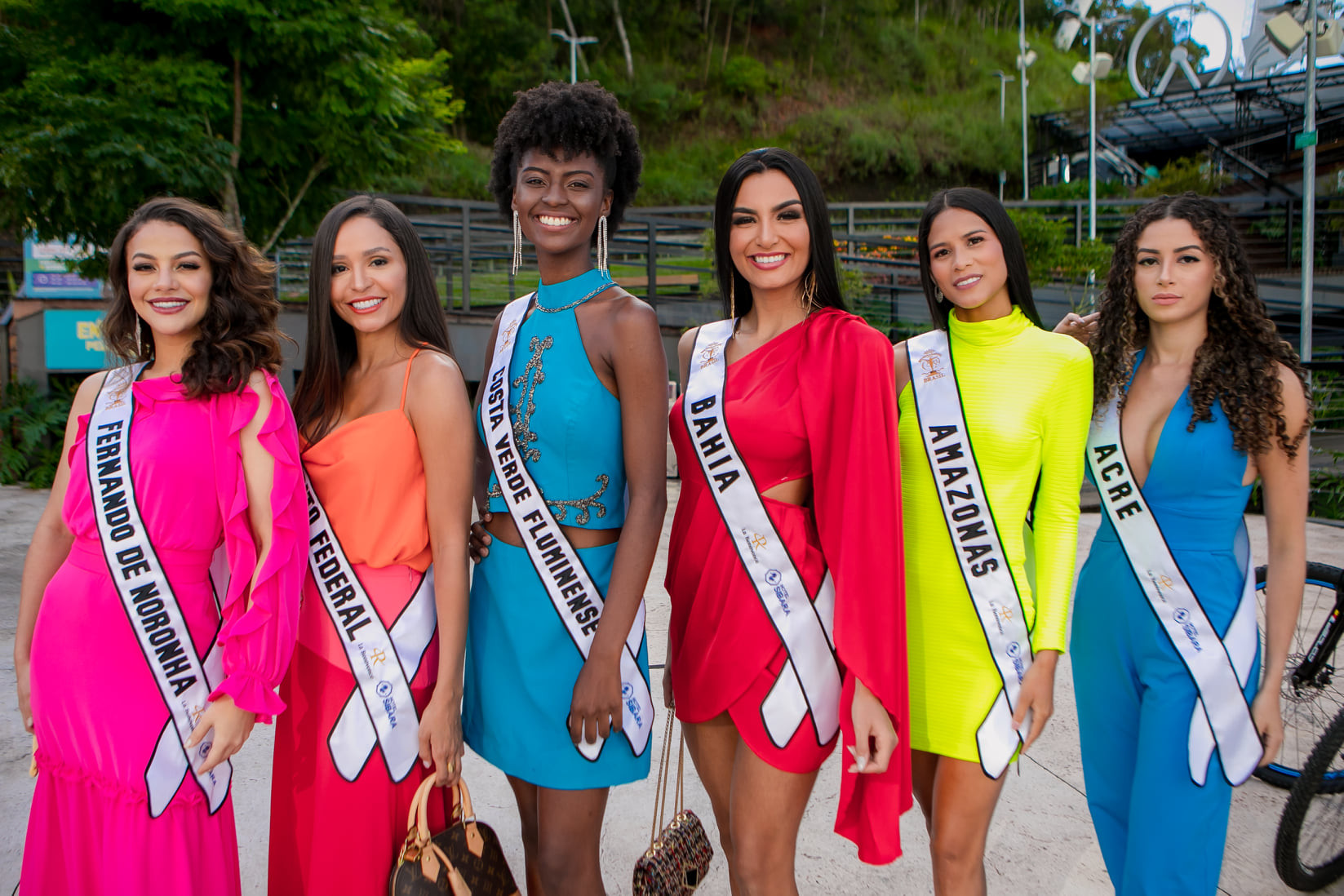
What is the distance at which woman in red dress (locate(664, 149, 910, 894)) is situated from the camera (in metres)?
1.73

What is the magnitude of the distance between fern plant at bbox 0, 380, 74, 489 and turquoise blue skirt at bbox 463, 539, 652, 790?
8.60m

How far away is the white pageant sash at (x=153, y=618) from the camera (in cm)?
182

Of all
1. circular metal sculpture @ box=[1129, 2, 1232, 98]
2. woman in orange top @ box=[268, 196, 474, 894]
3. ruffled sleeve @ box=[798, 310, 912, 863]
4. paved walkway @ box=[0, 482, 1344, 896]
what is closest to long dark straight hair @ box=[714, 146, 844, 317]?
ruffled sleeve @ box=[798, 310, 912, 863]

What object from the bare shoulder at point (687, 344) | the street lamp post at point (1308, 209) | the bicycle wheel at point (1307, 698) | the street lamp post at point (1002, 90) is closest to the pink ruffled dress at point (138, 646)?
the bare shoulder at point (687, 344)

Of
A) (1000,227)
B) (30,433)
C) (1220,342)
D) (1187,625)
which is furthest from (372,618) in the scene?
(30,433)

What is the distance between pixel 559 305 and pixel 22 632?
4.62 ft

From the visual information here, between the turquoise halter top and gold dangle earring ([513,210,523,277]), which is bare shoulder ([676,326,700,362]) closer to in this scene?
the turquoise halter top

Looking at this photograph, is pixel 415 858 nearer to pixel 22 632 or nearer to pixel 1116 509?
pixel 22 632

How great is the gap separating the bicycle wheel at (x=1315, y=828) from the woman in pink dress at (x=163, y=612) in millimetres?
2764

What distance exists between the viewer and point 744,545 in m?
1.87

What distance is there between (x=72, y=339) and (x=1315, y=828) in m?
11.9

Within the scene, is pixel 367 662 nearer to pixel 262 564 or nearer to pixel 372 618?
pixel 372 618

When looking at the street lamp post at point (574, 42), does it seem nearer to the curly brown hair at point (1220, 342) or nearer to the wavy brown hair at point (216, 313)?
the wavy brown hair at point (216, 313)

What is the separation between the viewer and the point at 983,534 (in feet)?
6.37
